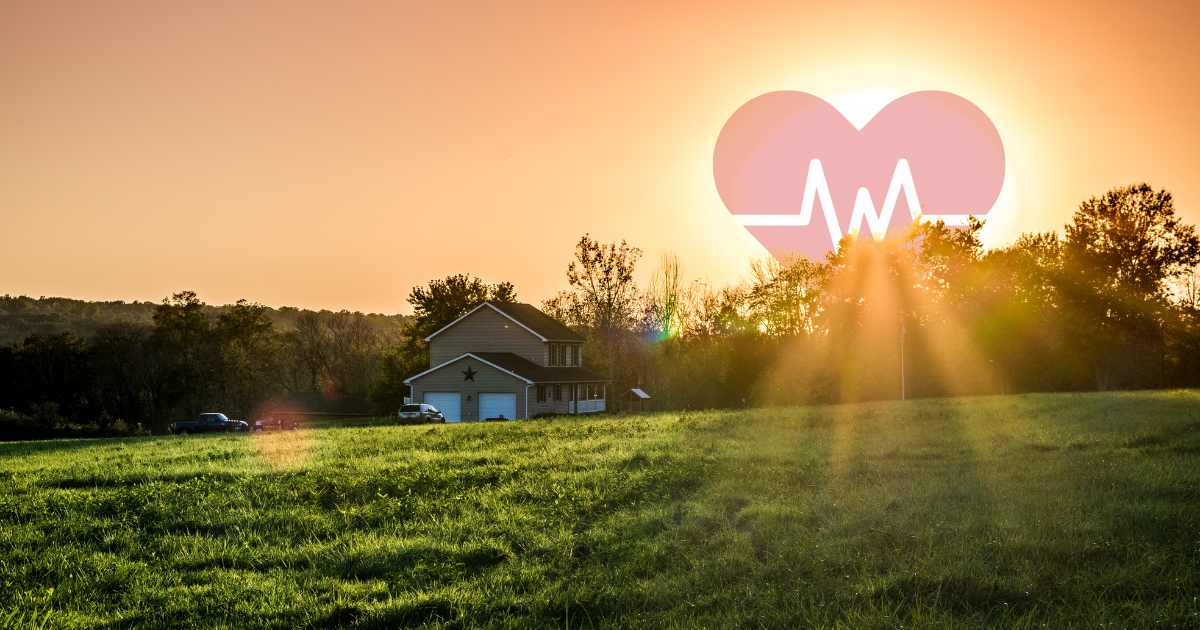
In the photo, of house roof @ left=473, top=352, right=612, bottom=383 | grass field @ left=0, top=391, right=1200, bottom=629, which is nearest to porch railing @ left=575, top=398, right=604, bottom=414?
house roof @ left=473, top=352, right=612, bottom=383

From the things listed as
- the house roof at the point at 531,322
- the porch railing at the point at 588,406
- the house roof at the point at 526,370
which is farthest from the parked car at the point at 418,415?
the porch railing at the point at 588,406

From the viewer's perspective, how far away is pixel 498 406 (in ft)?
160

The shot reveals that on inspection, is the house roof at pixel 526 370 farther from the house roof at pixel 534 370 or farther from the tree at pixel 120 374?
the tree at pixel 120 374

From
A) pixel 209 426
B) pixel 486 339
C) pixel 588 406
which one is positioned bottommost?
pixel 209 426

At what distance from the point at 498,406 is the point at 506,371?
92.9 inches

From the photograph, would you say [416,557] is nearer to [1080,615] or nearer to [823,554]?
[823,554]

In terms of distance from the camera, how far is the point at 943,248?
2186 inches

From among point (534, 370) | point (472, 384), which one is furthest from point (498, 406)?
point (534, 370)

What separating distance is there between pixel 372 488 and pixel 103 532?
387cm

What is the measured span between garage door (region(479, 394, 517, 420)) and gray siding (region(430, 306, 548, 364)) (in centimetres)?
491

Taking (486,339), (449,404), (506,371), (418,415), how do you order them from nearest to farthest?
(418,415) → (506,371) → (449,404) → (486,339)

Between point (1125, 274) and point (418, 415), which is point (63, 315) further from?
point (1125, 274)

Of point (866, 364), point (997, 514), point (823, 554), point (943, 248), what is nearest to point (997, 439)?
point (997, 514)

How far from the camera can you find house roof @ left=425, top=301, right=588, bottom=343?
52688 millimetres
